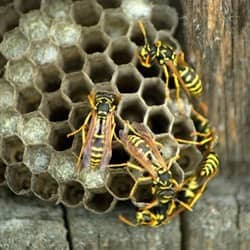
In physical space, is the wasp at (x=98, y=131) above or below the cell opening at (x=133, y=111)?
above

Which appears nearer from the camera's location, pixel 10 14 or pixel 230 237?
pixel 230 237

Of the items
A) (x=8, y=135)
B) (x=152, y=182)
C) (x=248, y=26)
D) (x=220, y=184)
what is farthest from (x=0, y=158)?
(x=248, y=26)

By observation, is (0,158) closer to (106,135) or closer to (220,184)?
(106,135)

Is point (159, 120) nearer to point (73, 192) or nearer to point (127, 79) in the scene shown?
point (127, 79)

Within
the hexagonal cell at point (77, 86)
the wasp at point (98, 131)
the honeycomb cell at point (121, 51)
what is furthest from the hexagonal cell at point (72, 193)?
the honeycomb cell at point (121, 51)

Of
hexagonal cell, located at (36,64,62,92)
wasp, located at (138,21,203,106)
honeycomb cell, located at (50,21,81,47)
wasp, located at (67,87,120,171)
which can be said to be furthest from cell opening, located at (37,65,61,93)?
wasp, located at (138,21,203,106)

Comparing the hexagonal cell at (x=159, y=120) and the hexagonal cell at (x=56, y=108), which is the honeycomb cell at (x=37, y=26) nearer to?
the hexagonal cell at (x=56, y=108)
